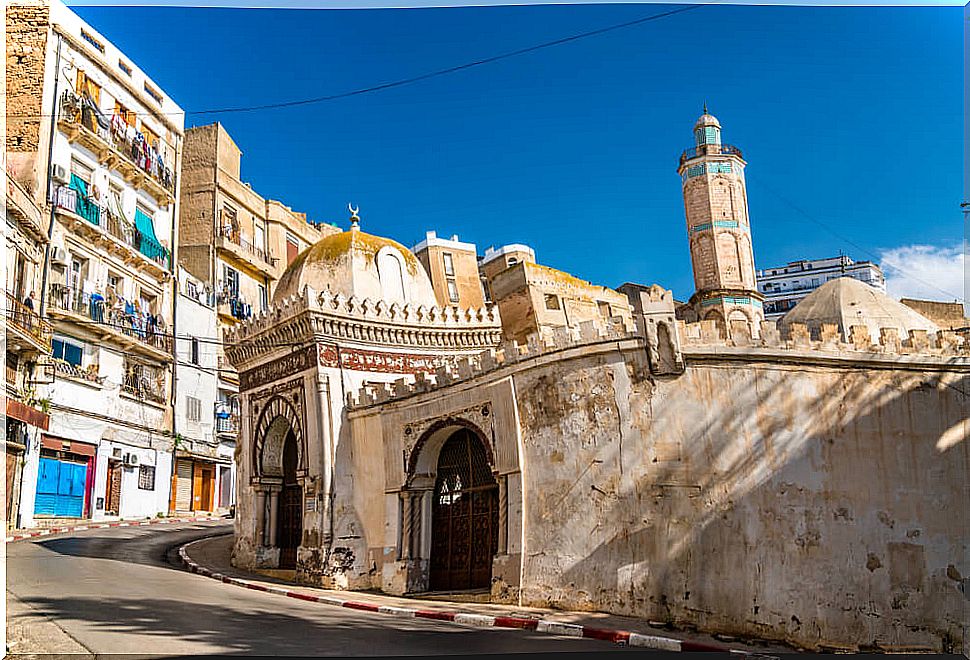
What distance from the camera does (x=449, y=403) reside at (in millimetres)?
12898

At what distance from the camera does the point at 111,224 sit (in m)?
23.1

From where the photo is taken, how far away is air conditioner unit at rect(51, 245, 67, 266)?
832 inches

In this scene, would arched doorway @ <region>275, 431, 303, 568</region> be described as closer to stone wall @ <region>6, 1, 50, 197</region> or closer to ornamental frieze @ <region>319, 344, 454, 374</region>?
ornamental frieze @ <region>319, 344, 454, 374</region>

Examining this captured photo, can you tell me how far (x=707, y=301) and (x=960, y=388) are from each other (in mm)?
16070

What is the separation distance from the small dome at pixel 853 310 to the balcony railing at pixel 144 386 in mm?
17271

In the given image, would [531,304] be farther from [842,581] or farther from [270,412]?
[842,581]

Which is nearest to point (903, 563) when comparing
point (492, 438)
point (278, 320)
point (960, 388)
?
point (960, 388)

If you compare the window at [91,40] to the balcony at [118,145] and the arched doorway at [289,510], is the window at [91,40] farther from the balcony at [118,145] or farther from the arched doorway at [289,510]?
the arched doorway at [289,510]

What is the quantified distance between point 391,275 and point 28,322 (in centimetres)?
899

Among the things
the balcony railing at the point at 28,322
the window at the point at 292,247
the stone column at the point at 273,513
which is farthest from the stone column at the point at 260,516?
the window at the point at 292,247

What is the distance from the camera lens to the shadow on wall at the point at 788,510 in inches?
375

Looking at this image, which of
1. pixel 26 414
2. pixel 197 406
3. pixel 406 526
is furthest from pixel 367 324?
pixel 197 406

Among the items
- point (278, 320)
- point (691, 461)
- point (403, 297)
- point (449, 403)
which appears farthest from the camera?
point (403, 297)

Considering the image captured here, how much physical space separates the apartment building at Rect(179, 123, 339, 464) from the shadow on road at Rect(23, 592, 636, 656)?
19.5m
